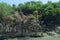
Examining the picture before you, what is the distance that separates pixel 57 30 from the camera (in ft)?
122

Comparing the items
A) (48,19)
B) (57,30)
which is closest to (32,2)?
(48,19)

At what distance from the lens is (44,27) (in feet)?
126

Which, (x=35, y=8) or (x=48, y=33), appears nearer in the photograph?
(x=48, y=33)

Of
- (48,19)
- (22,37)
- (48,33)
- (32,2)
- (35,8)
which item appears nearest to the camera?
(22,37)

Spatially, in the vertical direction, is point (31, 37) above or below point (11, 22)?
below

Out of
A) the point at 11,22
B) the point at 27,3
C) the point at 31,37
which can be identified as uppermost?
the point at 27,3

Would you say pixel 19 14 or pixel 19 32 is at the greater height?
pixel 19 14

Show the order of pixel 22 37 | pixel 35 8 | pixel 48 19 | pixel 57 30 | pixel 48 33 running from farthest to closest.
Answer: pixel 35 8 → pixel 48 19 → pixel 57 30 → pixel 48 33 → pixel 22 37

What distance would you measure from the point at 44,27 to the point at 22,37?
734cm

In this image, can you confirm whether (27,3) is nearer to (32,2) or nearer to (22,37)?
(32,2)

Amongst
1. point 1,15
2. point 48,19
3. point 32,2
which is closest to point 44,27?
point 48,19

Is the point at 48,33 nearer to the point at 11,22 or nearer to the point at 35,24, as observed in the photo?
the point at 35,24

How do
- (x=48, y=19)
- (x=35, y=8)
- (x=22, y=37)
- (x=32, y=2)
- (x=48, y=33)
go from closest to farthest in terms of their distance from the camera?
(x=22, y=37), (x=48, y=33), (x=48, y=19), (x=35, y=8), (x=32, y=2)

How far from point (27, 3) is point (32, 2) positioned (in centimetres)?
118
